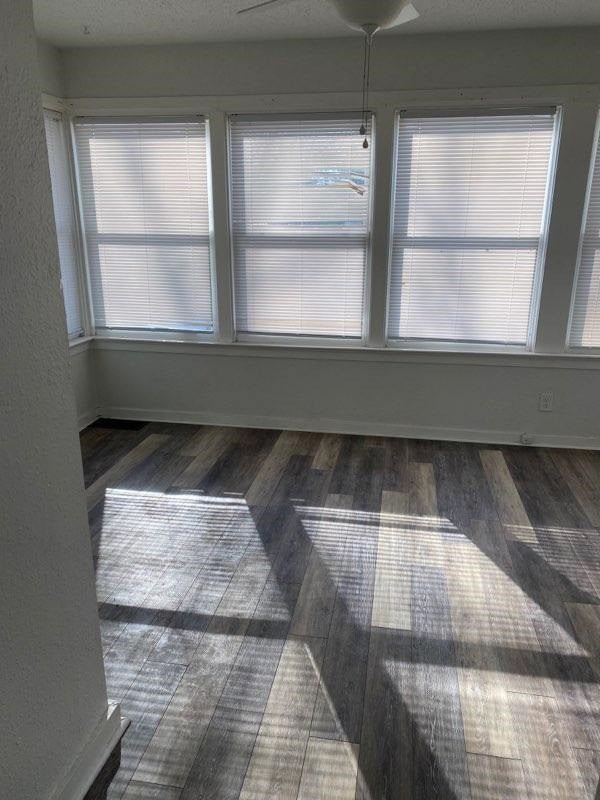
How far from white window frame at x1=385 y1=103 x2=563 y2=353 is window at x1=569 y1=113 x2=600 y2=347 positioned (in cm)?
23

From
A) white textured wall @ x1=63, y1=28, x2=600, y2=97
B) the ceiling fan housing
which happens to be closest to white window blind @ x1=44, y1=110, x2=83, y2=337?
white textured wall @ x1=63, y1=28, x2=600, y2=97

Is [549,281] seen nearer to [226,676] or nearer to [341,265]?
[341,265]

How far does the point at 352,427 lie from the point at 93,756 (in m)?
2.94

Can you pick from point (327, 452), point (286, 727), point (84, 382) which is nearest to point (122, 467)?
point (84, 382)

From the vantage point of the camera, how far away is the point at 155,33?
3.59 metres

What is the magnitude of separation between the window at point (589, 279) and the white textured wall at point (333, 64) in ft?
1.81

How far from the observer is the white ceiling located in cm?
306

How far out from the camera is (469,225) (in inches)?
151

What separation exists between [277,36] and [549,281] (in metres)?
2.35

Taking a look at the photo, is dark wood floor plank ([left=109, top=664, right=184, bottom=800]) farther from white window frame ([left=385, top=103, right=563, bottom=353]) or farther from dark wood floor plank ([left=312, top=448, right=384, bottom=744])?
white window frame ([left=385, top=103, right=563, bottom=353])

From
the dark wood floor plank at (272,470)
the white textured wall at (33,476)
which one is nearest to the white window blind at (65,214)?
the dark wood floor plank at (272,470)

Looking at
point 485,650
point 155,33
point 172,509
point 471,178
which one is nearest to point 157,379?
point 172,509

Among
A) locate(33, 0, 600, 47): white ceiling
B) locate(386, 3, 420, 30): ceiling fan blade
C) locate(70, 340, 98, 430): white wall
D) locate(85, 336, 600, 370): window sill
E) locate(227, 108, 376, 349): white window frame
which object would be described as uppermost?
locate(33, 0, 600, 47): white ceiling

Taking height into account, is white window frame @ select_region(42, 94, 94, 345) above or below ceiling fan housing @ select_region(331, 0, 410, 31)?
below
